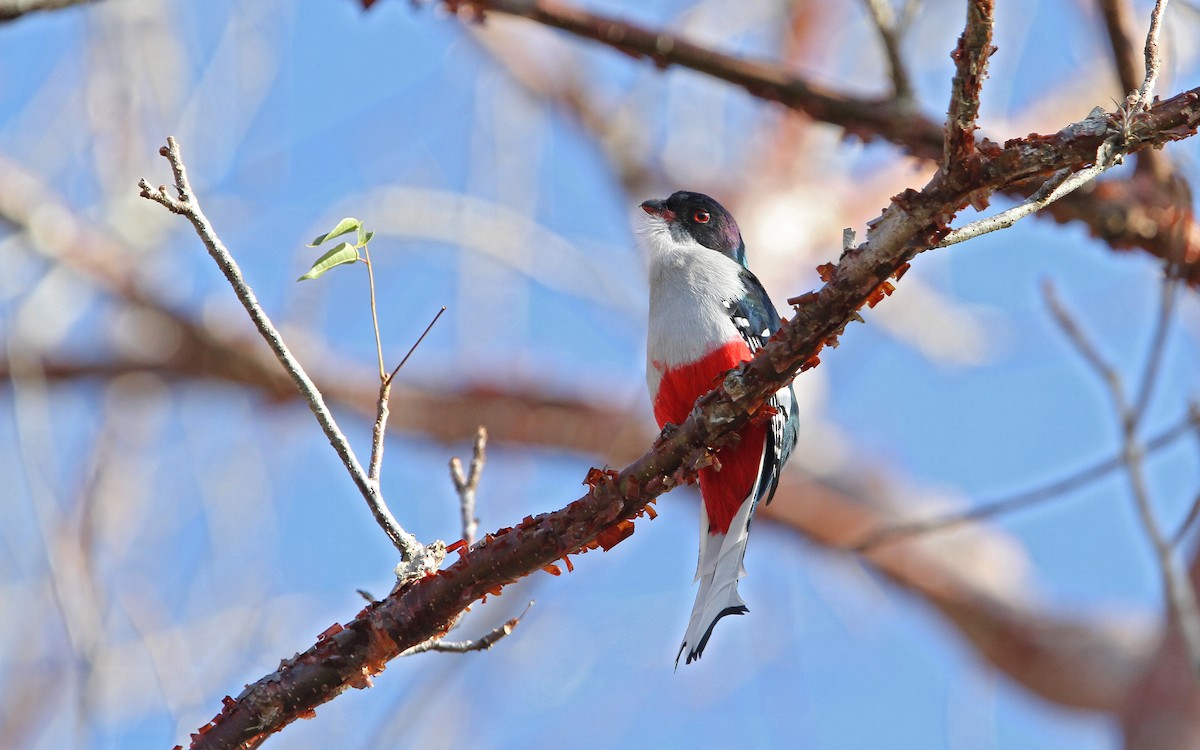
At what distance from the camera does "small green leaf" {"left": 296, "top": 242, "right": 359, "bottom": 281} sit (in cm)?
197

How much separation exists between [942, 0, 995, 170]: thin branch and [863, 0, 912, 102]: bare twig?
2361mm

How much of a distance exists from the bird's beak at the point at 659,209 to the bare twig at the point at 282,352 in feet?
6.36

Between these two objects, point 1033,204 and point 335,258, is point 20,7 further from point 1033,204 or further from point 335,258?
point 1033,204

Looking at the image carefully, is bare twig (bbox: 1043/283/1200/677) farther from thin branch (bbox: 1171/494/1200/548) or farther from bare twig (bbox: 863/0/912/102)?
bare twig (bbox: 863/0/912/102)

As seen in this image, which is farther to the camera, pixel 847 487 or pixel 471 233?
pixel 847 487

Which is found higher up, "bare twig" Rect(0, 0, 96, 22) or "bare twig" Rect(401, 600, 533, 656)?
"bare twig" Rect(0, 0, 96, 22)

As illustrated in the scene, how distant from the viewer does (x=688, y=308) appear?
9.86ft

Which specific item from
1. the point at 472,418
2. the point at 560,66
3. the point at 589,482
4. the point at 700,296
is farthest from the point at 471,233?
the point at 589,482

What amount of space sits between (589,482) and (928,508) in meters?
7.35

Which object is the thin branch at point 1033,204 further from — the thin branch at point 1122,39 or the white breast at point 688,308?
the thin branch at point 1122,39

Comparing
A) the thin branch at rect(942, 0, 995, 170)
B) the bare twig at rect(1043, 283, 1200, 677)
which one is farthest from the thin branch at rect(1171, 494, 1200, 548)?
the thin branch at rect(942, 0, 995, 170)

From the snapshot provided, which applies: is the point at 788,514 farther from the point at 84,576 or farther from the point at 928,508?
the point at 84,576

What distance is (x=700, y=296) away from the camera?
3.03m

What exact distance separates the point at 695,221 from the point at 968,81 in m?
2.14
